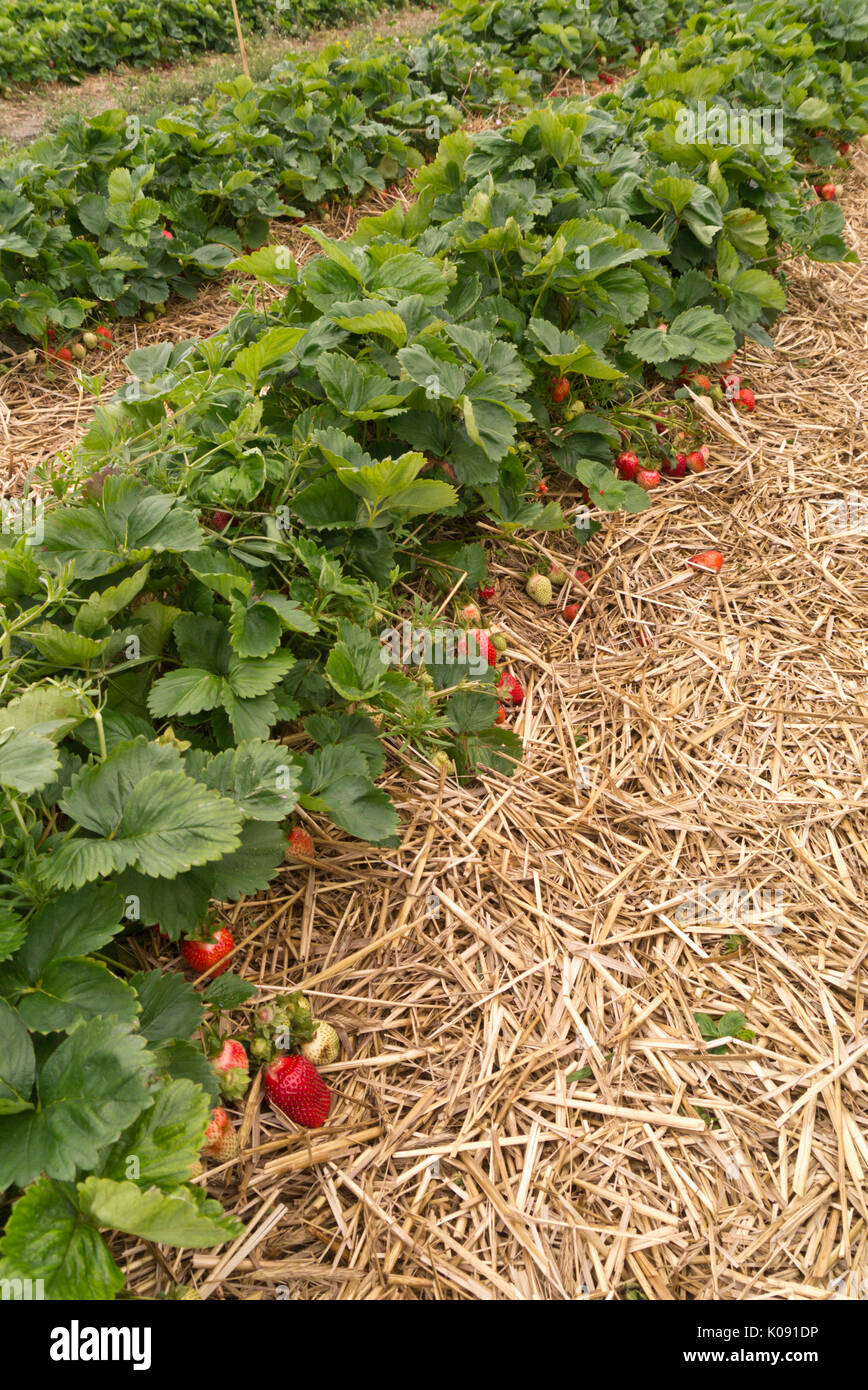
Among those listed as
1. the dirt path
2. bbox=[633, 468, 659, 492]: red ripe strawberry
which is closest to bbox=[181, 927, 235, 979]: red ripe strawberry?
bbox=[633, 468, 659, 492]: red ripe strawberry

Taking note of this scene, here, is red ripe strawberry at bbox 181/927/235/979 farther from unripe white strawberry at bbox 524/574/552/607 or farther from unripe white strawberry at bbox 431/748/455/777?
unripe white strawberry at bbox 524/574/552/607

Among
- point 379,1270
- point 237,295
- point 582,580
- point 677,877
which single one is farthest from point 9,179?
point 379,1270

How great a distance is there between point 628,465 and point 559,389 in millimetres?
367

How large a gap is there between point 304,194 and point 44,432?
1.99 metres

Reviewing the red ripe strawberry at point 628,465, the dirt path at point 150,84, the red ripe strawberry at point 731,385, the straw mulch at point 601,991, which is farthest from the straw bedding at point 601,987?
the dirt path at point 150,84

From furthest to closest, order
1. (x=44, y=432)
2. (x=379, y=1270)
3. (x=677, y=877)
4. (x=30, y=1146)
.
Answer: (x=44, y=432) < (x=677, y=877) < (x=379, y=1270) < (x=30, y=1146)

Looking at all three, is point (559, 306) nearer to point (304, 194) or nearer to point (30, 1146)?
point (304, 194)

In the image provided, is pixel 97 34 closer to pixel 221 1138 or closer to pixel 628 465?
pixel 628 465

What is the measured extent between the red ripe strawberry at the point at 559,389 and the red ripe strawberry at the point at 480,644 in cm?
91

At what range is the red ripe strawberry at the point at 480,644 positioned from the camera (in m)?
2.03

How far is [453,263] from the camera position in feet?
8.30

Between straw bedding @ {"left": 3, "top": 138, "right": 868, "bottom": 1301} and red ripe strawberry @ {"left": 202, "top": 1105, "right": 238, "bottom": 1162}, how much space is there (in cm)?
3

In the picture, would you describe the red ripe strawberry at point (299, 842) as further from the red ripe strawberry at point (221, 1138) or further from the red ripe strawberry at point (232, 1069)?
the red ripe strawberry at point (221, 1138)

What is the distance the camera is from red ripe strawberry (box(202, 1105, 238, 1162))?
4.42 ft
